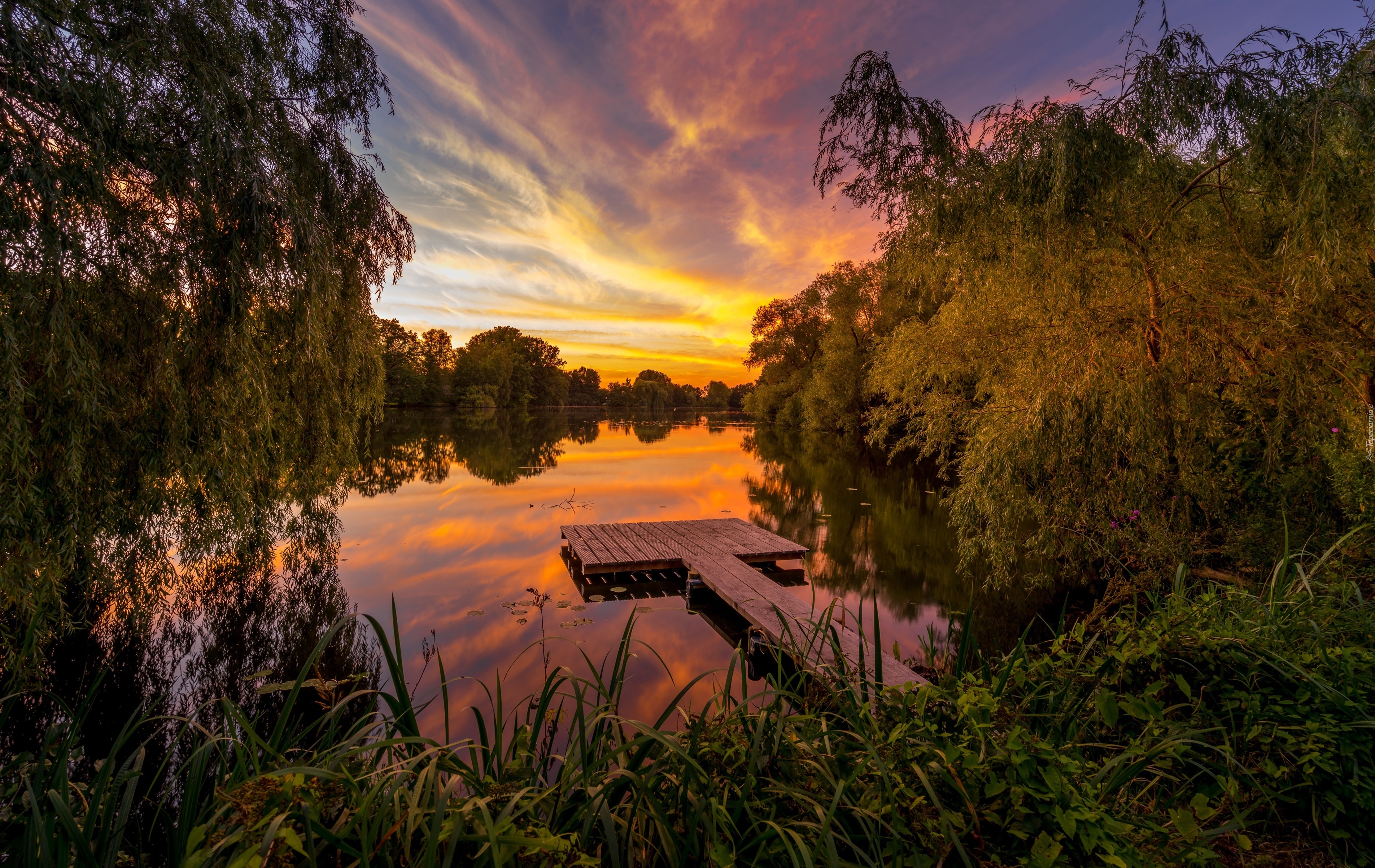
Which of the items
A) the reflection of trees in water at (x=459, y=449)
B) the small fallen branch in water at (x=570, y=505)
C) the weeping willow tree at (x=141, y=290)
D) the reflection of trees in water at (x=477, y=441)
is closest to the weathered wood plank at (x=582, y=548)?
the reflection of trees in water at (x=477, y=441)

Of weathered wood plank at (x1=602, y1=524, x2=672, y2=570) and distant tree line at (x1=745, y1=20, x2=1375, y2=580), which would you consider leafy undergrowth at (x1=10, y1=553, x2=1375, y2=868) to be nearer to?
distant tree line at (x1=745, y1=20, x2=1375, y2=580)

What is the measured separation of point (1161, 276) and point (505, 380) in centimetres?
7035

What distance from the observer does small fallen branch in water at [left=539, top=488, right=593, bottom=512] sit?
1301 centimetres

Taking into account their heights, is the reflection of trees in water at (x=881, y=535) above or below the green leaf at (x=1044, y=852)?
below

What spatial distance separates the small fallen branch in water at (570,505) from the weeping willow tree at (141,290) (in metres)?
7.56

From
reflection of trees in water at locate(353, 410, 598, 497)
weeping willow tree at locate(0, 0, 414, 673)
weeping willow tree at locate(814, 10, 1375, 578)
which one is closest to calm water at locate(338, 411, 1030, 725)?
reflection of trees in water at locate(353, 410, 598, 497)

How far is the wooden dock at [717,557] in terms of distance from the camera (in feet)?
18.0

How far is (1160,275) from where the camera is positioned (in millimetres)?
5465

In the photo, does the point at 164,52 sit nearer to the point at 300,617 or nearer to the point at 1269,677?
the point at 300,617

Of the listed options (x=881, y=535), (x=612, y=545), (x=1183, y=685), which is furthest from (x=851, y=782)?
(x=881, y=535)

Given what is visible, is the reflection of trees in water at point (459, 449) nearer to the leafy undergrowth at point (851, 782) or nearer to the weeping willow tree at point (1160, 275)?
the weeping willow tree at point (1160, 275)

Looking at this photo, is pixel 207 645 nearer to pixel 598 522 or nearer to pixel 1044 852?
pixel 598 522

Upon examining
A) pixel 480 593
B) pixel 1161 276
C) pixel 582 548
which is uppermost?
pixel 1161 276

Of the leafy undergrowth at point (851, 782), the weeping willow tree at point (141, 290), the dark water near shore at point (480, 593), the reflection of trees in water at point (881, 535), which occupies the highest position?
the weeping willow tree at point (141, 290)
